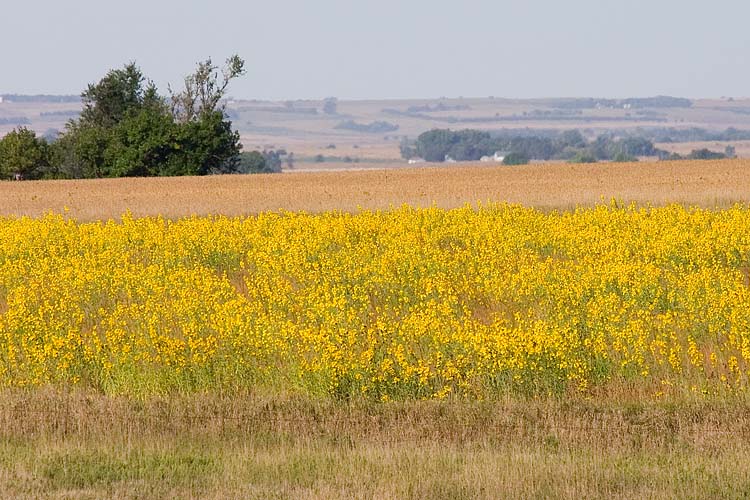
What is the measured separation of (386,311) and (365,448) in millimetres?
6569

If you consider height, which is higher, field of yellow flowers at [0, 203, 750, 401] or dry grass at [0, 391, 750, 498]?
field of yellow flowers at [0, 203, 750, 401]

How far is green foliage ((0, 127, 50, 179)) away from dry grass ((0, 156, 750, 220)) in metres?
14.2

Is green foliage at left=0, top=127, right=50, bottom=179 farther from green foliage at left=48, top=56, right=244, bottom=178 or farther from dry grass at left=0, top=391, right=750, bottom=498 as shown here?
dry grass at left=0, top=391, right=750, bottom=498

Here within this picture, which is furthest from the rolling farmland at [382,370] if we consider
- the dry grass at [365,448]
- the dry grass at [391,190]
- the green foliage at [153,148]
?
the green foliage at [153,148]

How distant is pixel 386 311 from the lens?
1700 centimetres

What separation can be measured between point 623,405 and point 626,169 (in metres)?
41.7

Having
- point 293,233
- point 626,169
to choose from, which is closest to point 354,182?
point 626,169

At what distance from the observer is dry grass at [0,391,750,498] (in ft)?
29.9

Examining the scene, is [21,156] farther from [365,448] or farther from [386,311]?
[365,448]

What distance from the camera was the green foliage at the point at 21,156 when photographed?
6794cm

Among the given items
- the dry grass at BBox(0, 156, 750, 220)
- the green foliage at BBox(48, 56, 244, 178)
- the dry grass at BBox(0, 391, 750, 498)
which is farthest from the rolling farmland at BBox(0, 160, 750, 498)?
the green foliage at BBox(48, 56, 244, 178)

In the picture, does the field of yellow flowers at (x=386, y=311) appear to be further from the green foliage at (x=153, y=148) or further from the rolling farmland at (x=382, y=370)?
the green foliage at (x=153, y=148)

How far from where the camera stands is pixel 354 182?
49812 mm

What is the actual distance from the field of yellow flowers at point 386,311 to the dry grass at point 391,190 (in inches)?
520
